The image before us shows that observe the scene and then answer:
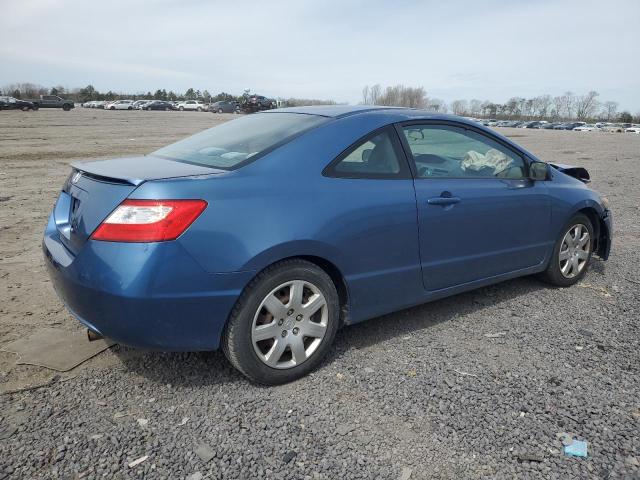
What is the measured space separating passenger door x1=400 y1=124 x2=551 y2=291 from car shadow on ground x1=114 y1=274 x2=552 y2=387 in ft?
1.19

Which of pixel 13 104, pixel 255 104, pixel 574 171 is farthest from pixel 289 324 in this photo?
pixel 13 104

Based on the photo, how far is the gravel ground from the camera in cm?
239

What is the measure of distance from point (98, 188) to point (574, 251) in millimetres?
4140

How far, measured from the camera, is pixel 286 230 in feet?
9.37

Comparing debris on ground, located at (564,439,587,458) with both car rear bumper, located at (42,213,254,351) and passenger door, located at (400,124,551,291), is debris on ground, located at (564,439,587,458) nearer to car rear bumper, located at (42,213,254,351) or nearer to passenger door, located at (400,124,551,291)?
passenger door, located at (400,124,551,291)

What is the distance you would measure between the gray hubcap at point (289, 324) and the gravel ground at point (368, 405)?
0.20 m

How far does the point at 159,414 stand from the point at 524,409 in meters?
1.99

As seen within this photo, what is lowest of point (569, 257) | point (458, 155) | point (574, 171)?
point (569, 257)

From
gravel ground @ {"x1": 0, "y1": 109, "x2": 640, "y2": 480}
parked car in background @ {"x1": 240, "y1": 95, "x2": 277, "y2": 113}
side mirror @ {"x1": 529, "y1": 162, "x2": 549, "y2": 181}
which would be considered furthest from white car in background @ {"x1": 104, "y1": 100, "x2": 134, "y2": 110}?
A: side mirror @ {"x1": 529, "y1": 162, "x2": 549, "y2": 181}

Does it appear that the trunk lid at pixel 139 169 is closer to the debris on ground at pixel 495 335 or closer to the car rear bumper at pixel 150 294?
Result: the car rear bumper at pixel 150 294

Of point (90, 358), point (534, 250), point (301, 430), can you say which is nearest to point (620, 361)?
point (534, 250)

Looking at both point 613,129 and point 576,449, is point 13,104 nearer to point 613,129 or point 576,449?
point 576,449

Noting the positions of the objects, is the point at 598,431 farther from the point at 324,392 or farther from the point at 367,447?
the point at 324,392

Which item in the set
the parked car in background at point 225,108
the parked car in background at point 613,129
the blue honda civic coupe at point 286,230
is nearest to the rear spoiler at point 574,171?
the blue honda civic coupe at point 286,230
